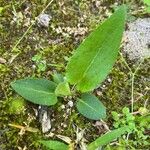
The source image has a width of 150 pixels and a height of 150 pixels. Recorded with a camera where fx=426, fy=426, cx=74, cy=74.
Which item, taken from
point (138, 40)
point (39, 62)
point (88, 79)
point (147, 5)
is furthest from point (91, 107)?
point (147, 5)

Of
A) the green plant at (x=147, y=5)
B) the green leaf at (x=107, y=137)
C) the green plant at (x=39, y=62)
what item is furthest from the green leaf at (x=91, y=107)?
the green plant at (x=147, y=5)

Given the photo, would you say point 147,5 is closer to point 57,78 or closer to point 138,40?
point 138,40

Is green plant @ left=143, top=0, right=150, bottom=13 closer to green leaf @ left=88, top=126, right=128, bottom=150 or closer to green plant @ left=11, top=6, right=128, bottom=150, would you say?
green plant @ left=11, top=6, right=128, bottom=150

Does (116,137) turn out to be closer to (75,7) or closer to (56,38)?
(56,38)

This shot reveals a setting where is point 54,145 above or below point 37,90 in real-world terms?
below

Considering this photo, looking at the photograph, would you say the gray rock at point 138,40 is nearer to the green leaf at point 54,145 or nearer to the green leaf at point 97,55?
the green leaf at point 97,55

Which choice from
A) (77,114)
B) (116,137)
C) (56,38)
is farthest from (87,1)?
(116,137)
